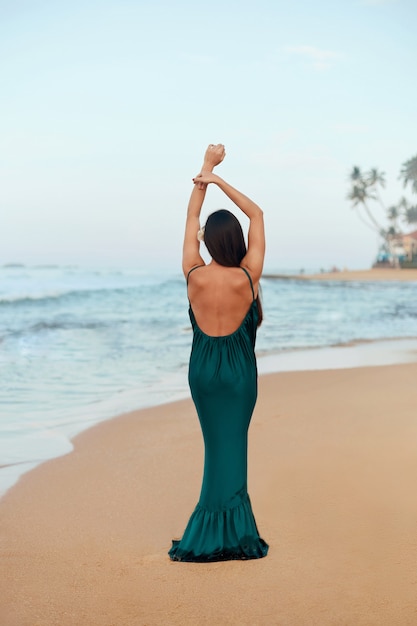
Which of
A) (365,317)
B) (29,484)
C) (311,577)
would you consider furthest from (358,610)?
(365,317)

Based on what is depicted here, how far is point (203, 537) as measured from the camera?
400cm

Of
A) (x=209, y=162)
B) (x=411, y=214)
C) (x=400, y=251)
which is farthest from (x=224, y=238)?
(x=411, y=214)

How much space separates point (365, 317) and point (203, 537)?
19884mm

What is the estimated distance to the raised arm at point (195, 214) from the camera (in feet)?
13.2

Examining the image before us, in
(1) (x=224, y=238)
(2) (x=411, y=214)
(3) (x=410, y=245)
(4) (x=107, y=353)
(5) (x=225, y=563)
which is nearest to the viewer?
(1) (x=224, y=238)

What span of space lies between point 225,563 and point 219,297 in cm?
139

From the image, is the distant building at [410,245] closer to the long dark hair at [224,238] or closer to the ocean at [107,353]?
the ocean at [107,353]

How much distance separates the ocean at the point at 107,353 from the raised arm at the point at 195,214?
2.56 meters

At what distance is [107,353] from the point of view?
1478cm

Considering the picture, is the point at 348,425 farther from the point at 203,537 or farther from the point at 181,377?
the point at 181,377

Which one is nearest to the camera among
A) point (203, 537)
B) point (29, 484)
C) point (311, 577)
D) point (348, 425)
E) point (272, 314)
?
point (311, 577)

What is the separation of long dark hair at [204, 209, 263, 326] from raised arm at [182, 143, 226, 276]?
0.45 feet

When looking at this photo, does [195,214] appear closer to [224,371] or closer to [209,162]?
[209,162]

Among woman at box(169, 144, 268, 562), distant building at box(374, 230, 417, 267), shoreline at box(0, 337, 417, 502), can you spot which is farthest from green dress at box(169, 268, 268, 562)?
distant building at box(374, 230, 417, 267)
